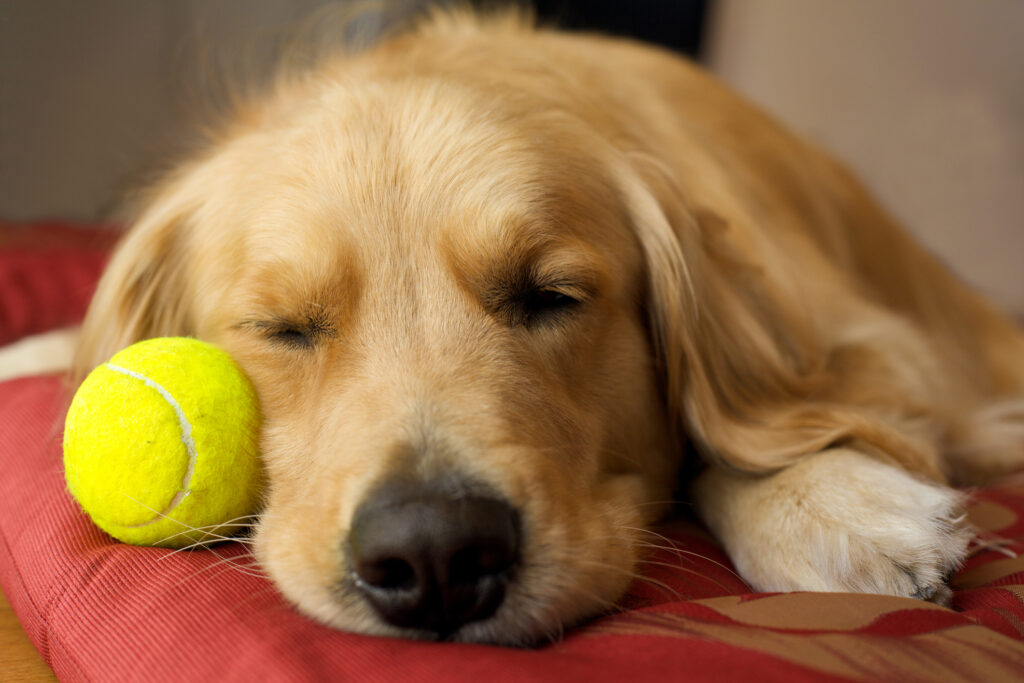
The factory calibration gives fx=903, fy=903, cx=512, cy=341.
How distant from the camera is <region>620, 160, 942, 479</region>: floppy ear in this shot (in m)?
2.02

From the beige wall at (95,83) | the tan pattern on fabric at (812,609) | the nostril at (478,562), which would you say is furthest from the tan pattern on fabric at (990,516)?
the beige wall at (95,83)

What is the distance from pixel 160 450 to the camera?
1.55 m

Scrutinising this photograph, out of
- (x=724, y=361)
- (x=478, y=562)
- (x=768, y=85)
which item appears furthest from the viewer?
(x=768, y=85)

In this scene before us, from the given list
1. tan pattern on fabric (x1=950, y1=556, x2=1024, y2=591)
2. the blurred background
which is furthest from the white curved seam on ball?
the blurred background

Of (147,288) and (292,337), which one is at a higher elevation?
(292,337)

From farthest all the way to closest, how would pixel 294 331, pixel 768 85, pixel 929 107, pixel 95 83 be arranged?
pixel 95 83 < pixel 768 85 < pixel 929 107 < pixel 294 331

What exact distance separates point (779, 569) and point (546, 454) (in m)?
0.51

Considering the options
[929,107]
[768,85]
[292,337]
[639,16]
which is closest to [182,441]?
[292,337]

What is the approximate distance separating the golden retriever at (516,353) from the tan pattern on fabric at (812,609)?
0.19 m

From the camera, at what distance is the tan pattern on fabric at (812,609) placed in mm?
1317

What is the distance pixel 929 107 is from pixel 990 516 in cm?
312

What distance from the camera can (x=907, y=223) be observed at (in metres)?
4.51

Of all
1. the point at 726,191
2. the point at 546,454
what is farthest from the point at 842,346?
the point at 546,454

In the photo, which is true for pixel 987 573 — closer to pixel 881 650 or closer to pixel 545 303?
pixel 881 650
